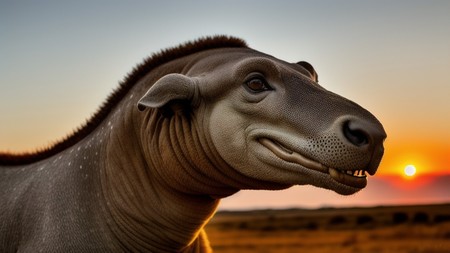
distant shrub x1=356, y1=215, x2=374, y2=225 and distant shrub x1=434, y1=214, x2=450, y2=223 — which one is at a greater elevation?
distant shrub x1=434, y1=214, x2=450, y2=223

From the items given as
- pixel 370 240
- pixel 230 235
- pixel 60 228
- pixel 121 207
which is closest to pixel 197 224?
pixel 121 207

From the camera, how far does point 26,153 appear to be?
22.3ft

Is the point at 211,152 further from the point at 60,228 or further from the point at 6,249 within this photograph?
the point at 6,249

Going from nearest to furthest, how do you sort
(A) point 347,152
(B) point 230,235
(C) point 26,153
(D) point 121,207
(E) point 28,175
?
(A) point 347,152 < (D) point 121,207 < (E) point 28,175 < (C) point 26,153 < (B) point 230,235

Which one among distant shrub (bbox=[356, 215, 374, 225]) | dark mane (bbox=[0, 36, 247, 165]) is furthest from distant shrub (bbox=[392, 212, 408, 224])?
dark mane (bbox=[0, 36, 247, 165])

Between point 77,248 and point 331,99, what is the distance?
1890 millimetres

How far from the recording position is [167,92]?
525 cm

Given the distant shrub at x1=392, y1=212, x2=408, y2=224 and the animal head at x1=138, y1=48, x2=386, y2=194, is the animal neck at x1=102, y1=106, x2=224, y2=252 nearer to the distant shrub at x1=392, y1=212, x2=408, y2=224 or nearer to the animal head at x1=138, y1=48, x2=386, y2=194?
the animal head at x1=138, y1=48, x2=386, y2=194

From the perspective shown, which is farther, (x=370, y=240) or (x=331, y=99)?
(x=370, y=240)

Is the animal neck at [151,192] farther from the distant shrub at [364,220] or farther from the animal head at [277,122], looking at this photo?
the distant shrub at [364,220]

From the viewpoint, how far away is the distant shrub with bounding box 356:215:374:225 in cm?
2733

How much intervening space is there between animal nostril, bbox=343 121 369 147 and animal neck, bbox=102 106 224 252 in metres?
0.98

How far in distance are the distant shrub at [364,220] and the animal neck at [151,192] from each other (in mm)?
21853

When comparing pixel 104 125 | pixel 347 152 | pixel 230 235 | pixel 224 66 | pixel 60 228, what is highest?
pixel 347 152
